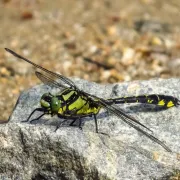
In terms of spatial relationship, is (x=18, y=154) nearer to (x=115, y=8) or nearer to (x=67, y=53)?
(x=67, y=53)

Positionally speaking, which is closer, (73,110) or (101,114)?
(73,110)

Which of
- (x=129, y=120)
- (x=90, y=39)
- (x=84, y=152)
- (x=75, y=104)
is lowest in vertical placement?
(x=84, y=152)

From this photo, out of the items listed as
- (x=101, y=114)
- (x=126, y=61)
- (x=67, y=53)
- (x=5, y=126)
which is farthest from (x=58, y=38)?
(x=5, y=126)

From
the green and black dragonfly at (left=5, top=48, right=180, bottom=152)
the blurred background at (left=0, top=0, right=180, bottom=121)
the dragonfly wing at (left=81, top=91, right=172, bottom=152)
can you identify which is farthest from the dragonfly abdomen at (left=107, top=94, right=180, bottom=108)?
the blurred background at (left=0, top=0, right=180, bottom=121)

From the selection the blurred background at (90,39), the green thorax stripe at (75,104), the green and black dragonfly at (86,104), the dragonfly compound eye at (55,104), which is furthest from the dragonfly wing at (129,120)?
the blurred background at (90,39)

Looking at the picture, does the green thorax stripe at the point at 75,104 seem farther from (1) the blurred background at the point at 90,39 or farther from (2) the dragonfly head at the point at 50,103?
(1) the blurred background at the point at 90,39

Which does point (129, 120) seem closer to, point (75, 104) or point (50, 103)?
point (75, 104)

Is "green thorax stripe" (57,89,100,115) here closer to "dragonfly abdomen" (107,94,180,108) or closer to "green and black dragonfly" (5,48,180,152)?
"green and black dragonfly" (5,48,180,152)

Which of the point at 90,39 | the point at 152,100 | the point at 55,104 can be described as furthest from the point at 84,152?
the point at 90,39
